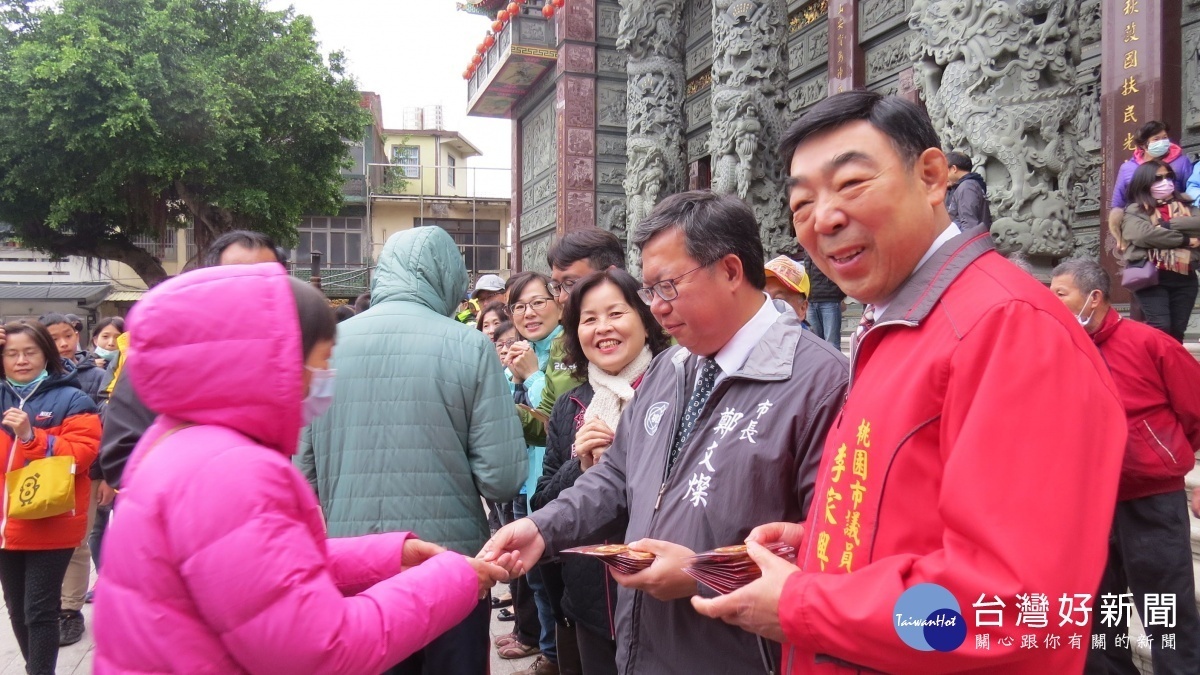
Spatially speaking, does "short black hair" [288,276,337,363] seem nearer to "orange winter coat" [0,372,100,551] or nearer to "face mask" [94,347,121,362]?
"orange winter coat" [0,372,100,551]

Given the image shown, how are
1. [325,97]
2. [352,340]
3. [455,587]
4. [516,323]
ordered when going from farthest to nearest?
[325,97] < [516,323] < [352,340] < [455,587]

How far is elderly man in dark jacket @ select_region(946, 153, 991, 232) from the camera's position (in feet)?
14.2

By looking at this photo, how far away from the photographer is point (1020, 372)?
0.98 meters

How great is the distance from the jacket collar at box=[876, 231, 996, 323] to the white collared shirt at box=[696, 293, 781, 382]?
53cm

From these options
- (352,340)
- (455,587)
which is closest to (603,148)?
(352,340)

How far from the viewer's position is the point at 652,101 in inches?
421

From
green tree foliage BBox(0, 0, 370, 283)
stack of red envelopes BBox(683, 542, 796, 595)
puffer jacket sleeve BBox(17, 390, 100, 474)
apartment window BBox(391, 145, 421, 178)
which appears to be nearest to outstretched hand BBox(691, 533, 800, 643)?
stack of red envelopes BBox(683, 542, 796, 595)

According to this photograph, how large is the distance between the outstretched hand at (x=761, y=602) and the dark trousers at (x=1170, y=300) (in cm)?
445

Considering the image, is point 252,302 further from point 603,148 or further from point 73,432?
point 603,148

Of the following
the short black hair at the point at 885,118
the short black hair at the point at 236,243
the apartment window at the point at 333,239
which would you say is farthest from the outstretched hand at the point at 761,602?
the apartment window at the point at 333,239

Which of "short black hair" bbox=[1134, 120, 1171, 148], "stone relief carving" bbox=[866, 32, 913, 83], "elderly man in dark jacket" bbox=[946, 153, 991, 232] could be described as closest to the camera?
"elderly man in dark jacket" bbox=[946, 153, 991, 232]

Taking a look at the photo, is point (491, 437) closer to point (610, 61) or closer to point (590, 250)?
point (590, 250)

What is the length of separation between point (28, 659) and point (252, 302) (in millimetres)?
3093

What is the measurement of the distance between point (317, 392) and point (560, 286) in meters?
2.52
